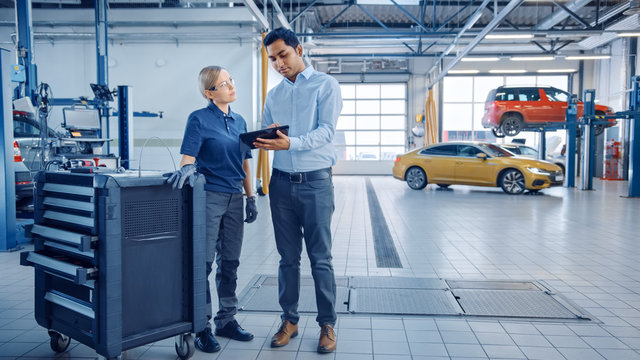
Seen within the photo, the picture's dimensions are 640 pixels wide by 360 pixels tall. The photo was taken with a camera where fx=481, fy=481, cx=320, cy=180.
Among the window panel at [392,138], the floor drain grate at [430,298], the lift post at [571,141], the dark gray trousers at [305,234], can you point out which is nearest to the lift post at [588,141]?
the lift post at [571,141]

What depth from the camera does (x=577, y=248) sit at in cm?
544

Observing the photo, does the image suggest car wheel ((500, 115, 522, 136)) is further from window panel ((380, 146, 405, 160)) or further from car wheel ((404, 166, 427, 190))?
window panel ((380, 146, 405, 160))

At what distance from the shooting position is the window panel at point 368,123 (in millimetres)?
21375

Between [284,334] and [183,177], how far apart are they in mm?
1107

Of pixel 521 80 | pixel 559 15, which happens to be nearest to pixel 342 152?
pixel 521 80

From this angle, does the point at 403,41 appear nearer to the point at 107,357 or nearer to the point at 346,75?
the point at 346,75

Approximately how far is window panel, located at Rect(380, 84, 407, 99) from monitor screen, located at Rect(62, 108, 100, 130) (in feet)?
51.1

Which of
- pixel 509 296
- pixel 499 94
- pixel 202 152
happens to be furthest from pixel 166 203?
pixel 499 94

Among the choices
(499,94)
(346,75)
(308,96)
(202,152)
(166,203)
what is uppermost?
(346,75)

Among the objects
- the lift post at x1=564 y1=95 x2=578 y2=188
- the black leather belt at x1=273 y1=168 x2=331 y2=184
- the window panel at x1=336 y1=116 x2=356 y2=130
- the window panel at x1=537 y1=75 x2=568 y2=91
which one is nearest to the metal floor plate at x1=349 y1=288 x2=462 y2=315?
the black leather belt at x1=273 y1=168 x2=331 y2=184

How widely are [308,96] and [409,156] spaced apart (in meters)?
10.6

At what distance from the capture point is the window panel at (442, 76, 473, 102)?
20.8 m

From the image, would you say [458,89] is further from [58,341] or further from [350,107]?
[58,341]

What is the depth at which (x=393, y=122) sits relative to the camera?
840 inches
